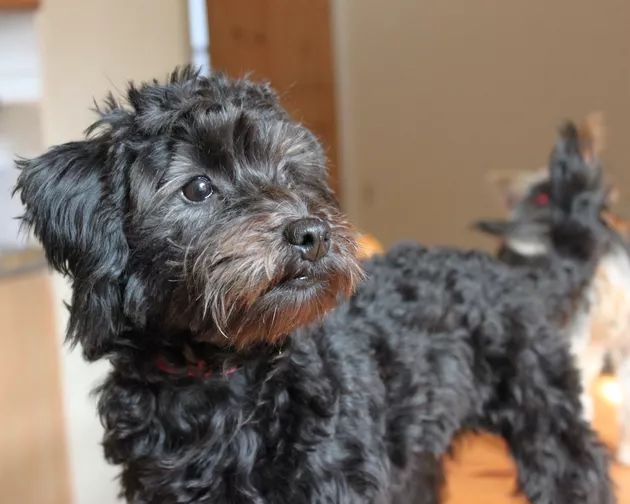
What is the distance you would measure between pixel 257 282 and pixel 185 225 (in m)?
0.16

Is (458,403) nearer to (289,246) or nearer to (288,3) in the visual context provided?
(289,246)

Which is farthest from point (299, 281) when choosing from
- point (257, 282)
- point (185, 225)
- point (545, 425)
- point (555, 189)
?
point (555, 189)

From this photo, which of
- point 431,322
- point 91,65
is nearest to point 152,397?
point 431,322

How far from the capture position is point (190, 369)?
1.24m

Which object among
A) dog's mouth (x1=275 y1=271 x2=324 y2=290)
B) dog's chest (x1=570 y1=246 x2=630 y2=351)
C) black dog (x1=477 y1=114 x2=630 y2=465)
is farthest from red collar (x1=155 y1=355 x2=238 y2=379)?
dog's chest (x1=570 y1=246 x2=630 y2=351)

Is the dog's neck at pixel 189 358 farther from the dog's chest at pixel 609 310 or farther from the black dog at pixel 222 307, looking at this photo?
the dog's chest at pixel 609 310

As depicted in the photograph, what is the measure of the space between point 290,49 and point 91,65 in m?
2.58

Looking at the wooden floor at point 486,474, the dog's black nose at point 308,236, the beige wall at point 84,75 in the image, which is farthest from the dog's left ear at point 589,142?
the beige wall at point 84,75

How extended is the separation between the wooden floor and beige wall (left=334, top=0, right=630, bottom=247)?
10.0 feet

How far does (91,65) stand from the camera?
2.56 m

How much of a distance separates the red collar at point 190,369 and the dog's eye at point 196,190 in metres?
0.24

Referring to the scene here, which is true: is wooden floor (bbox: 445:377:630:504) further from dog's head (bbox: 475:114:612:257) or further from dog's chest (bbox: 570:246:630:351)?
dog's head (bbox: 475:114:612:257)

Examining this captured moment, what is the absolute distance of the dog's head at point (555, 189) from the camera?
1871 millimetres

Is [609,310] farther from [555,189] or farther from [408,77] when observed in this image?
[408,77]
